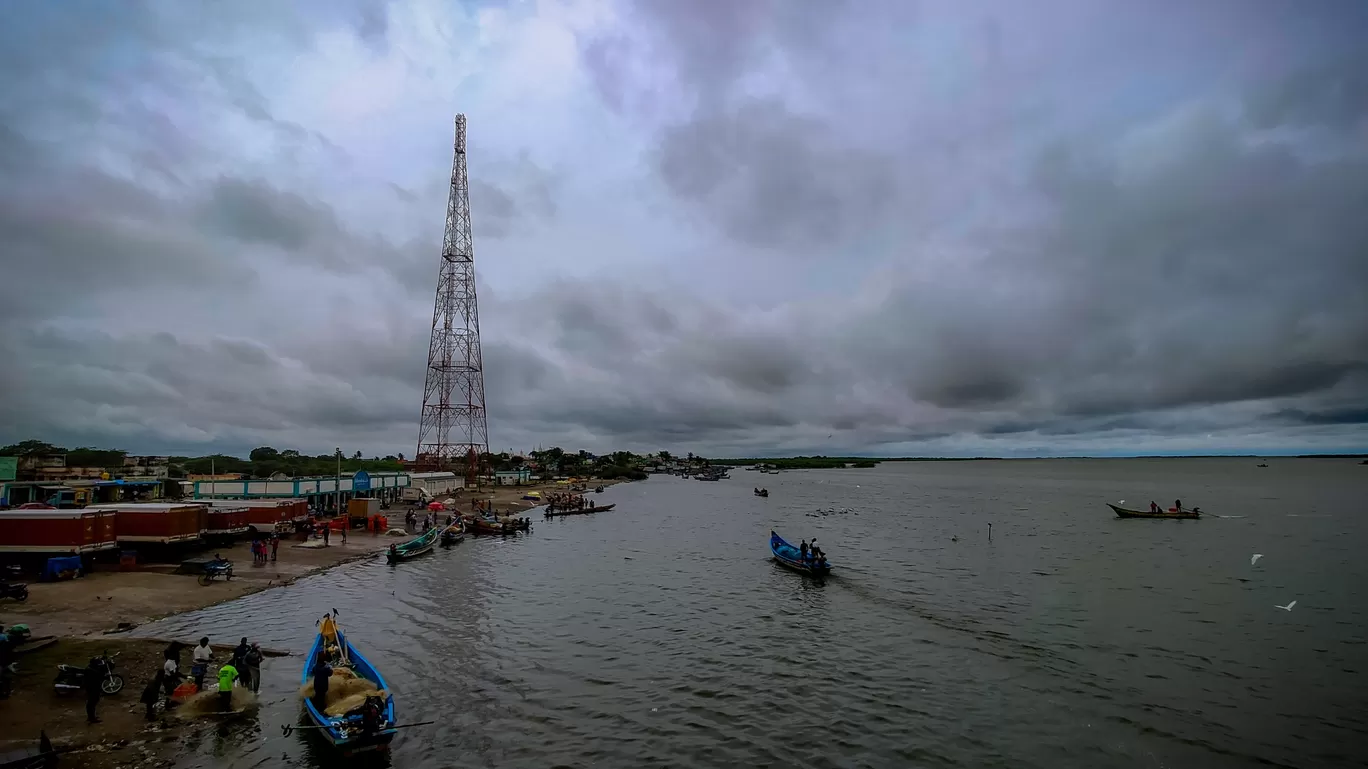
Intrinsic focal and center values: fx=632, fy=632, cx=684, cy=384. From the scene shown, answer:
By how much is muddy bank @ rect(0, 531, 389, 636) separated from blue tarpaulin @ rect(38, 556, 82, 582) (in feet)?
2.64

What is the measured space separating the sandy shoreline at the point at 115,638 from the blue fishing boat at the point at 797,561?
33.6m

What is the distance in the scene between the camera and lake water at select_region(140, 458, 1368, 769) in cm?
2003

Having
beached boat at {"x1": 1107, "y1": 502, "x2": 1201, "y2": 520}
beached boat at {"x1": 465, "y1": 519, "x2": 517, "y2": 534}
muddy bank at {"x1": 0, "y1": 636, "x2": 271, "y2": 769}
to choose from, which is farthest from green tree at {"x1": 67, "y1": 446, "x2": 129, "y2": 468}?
beached boat at {"x1": 1107, "y1": 502, "x2": 1201, "y2": 520}

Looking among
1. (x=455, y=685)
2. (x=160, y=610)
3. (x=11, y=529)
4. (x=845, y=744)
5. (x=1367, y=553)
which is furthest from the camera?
(x=1367, y=553)

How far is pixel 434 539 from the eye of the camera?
2328 inches

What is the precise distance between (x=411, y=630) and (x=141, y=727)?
43.9 ft

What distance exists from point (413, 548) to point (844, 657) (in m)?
38.8

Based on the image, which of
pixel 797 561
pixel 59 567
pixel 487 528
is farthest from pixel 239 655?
A: pixel 487 528

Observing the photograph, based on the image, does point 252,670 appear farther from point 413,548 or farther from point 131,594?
point 413,548

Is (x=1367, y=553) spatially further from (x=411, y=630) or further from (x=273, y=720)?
(x=273, y=720)

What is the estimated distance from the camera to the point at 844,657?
28.6 metres

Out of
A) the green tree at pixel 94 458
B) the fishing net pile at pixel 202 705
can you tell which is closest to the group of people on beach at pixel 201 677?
the fishing net pile at pixel 202 705

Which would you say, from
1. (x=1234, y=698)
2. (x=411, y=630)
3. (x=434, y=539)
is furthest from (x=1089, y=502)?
(x=411, y=630)

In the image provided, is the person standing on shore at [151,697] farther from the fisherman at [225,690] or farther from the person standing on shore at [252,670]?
the person standing on shore at [252,670]
